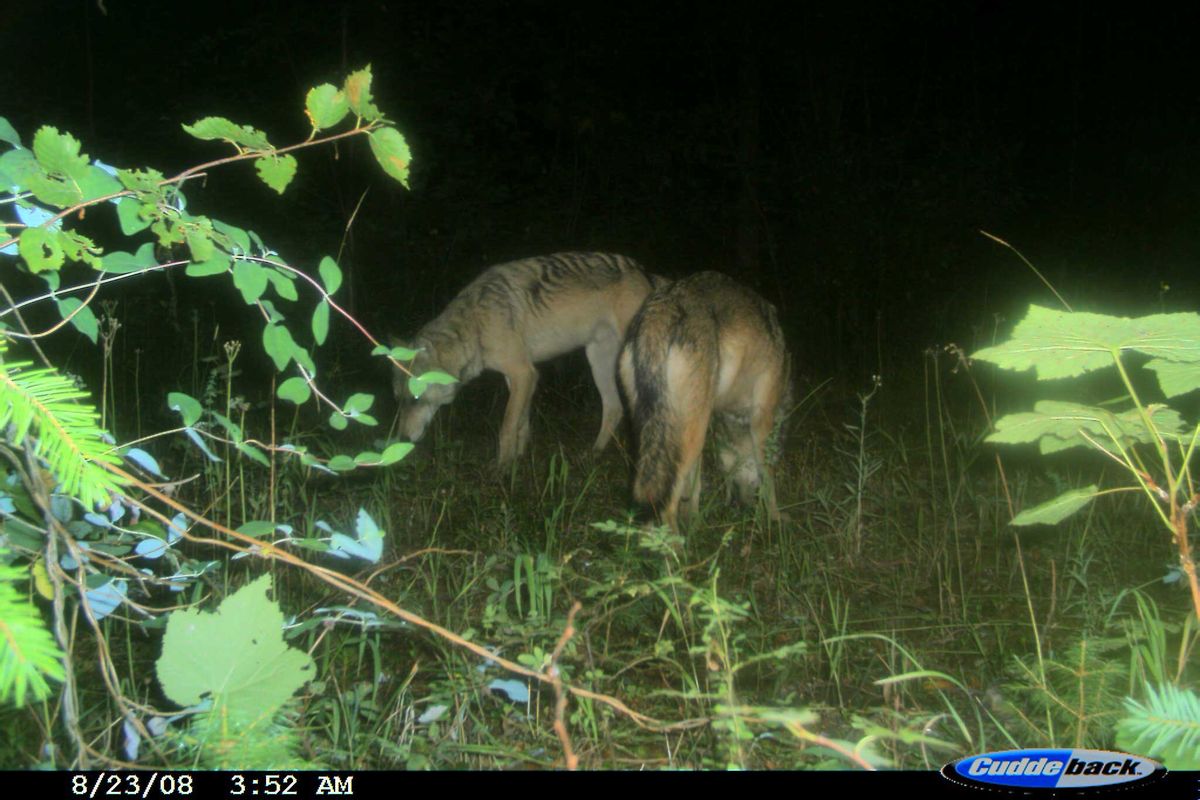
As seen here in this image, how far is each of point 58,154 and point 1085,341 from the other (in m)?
2.10

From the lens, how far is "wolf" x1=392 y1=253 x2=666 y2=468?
7406 millimetres

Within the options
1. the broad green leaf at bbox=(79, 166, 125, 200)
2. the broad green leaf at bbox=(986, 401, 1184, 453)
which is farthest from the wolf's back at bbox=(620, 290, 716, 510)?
the broad green leaf at bbox=(79, 166, 125, 200)

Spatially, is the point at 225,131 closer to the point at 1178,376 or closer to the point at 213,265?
the point at 213,265

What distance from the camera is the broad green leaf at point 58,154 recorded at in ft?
5.82

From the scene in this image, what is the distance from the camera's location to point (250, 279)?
2.11 meters

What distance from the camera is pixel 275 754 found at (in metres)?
2.19

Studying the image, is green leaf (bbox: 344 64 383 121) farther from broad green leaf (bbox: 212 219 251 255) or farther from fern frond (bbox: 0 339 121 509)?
fern frond (bbox: 0 339 121 509)

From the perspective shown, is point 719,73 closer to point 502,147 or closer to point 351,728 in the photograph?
point 502,147

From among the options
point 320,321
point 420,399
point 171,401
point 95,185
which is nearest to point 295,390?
point 320,321

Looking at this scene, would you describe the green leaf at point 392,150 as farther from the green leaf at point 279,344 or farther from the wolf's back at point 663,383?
the wolf's back at point 663,383

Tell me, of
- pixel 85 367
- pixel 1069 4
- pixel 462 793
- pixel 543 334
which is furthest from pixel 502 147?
pixel 462 793

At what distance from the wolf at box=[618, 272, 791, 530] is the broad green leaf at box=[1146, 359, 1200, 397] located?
2744mm

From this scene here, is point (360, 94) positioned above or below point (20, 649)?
above

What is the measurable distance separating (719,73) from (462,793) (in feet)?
34.2
